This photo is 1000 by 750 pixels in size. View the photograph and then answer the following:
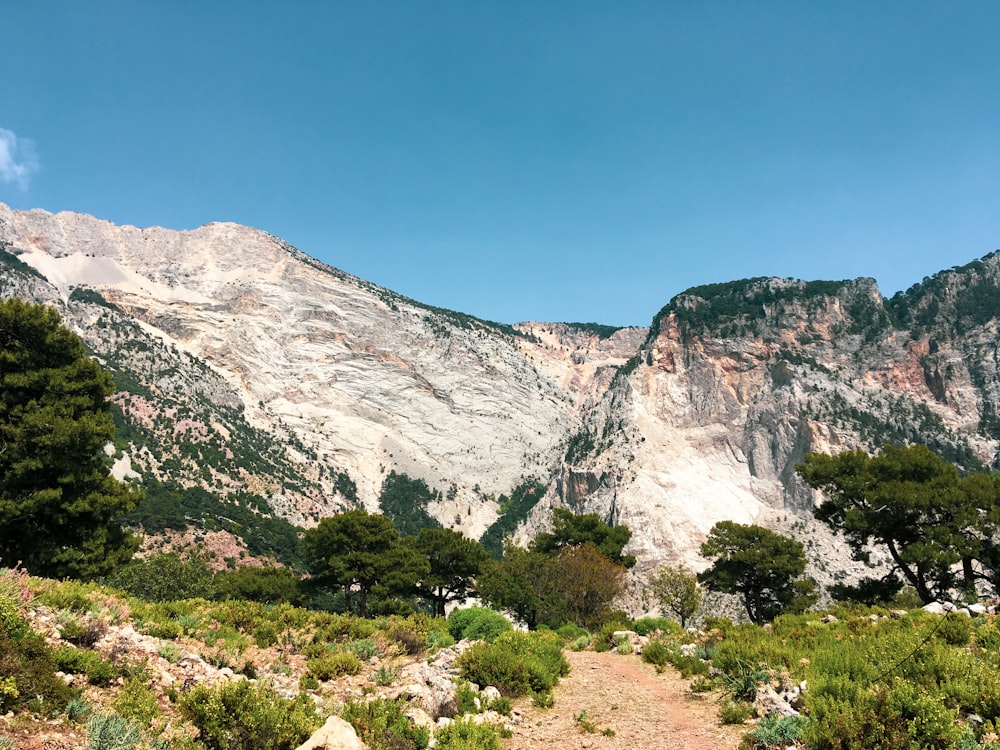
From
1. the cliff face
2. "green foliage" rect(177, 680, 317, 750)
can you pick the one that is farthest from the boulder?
the cliff face

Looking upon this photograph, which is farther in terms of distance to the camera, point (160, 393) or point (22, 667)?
point (160, 393)

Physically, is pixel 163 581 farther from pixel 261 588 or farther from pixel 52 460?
pixel 52 460

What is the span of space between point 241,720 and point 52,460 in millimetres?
15618

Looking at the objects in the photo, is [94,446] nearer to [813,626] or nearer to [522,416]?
[813,626]

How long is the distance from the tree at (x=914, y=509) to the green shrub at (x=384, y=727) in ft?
75.4

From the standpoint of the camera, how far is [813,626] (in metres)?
13.7

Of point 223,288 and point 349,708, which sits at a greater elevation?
point 223,288

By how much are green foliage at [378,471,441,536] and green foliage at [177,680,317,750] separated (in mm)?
98418

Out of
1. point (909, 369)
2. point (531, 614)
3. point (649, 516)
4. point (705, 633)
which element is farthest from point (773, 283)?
point (705, 633)

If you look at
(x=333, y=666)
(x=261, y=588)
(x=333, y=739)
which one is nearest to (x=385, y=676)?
(x=333, y=666)

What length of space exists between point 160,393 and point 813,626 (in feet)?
338

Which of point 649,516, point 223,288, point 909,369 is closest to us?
point 649,516

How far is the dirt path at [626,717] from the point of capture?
822 cm

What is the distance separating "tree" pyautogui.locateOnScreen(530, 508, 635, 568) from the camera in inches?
1695
